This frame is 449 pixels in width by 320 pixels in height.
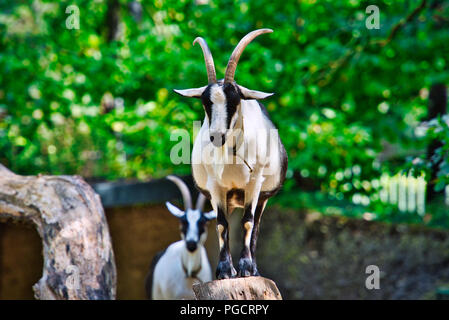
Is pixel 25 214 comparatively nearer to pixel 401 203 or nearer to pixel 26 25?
pixel 401 203

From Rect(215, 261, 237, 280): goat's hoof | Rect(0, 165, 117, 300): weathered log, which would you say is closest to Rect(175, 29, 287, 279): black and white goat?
Rect(215, 261, 237, 280): goat's hoof

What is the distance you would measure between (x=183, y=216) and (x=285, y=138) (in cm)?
238

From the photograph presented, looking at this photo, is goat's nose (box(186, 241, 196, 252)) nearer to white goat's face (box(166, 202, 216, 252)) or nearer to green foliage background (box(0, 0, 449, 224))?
white goat's face (box(166, 202, 216, 252))

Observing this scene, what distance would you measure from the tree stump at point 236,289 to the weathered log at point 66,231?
1215 mm

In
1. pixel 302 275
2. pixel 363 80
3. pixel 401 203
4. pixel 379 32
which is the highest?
pixel 379 32

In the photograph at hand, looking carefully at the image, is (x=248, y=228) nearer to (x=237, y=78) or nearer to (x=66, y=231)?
(x=66, y=231)

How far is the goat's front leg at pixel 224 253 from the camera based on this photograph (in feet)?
10.0

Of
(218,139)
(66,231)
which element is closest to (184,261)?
(66,231)

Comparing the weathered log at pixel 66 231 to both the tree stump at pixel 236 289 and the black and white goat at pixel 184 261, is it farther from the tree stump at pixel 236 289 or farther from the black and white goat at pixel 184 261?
the tree stump at pixel 236 289

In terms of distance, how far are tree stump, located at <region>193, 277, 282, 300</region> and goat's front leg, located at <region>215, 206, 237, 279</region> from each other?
46 mm

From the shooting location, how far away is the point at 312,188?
29.9 feet

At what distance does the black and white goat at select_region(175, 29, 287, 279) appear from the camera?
2.76 metres
